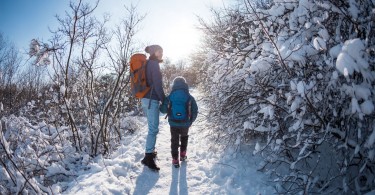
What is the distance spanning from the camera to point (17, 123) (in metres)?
6.60

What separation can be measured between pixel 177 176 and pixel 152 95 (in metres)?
1.31

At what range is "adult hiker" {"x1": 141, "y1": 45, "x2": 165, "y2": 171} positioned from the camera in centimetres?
440

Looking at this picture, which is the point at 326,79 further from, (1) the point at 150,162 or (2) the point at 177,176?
(1) the point at 150,162

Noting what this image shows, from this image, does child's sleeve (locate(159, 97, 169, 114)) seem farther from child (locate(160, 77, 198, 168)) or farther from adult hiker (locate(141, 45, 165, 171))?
adult hiker (locate(141, 45, 165, 171))

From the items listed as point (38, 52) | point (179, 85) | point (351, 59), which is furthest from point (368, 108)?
point (38, 52)

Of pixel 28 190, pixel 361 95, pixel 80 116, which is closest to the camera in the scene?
pixel 361 95

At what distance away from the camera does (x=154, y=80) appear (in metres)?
4.38

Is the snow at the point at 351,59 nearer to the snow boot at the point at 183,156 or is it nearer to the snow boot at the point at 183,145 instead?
the snow boot at the point at 183,145

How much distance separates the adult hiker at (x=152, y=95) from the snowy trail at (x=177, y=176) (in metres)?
0.32

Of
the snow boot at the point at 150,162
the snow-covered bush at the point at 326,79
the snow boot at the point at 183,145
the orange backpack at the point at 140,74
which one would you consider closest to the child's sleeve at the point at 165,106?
the orange backpack at the point at 140,74

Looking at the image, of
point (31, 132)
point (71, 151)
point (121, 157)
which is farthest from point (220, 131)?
point (31, 132)

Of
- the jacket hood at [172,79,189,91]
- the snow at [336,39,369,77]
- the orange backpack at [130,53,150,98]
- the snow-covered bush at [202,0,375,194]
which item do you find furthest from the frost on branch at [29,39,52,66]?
the snow at [336,39,369,77]

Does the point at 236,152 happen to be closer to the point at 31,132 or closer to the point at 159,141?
the point at 159,141

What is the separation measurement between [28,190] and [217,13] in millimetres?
7058
